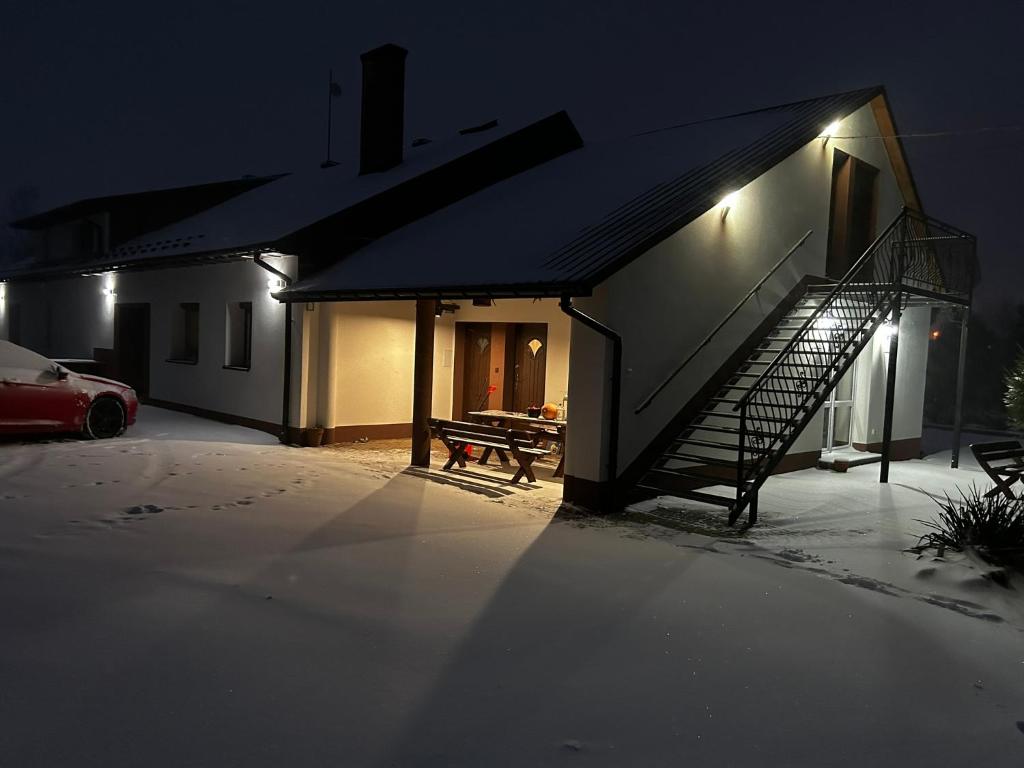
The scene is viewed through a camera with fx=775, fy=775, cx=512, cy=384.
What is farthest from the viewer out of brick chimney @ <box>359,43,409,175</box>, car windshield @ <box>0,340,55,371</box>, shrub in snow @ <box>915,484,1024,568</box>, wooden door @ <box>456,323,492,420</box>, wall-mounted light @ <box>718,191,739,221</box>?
brick chimney @ <box>359,43,409,175</box>

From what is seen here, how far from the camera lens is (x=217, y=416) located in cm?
1434

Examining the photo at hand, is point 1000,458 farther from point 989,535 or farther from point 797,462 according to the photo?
point 989,535

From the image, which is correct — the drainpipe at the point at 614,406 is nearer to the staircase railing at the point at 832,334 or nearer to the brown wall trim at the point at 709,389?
the brown wall trim at the point at 709,389

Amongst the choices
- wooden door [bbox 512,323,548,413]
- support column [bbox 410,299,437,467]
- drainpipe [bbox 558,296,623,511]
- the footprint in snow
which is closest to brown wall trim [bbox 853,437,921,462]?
wooden door [bbox 512,323,548,413]

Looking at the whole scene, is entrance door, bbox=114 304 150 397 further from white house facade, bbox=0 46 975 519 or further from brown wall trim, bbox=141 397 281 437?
brown wall trim, bbox=141 397 281 437

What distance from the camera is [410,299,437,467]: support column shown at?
10781 millimetres

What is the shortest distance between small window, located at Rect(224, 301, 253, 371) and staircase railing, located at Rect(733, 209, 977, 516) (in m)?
8.71

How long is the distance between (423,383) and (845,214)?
296 inches

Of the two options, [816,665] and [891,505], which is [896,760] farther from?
[891,505]

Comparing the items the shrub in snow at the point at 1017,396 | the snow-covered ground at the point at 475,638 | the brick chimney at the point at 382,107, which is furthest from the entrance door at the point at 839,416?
the brick chimney at the point at 382,107

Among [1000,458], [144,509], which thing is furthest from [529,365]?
[144,509]

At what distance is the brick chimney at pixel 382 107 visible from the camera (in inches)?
595

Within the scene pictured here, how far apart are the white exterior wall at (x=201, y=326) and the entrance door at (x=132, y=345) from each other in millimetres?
267

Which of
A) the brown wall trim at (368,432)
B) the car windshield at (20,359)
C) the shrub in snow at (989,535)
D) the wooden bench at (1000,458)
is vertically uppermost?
the car windshield at (20,359)
